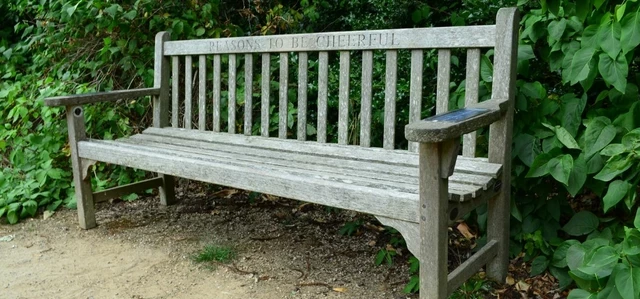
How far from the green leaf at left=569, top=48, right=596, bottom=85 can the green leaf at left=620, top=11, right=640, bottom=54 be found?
6.7 inches

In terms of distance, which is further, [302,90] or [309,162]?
[302,90]

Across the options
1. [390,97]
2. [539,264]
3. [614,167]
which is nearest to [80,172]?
[390,97]

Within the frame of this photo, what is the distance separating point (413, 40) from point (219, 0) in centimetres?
211

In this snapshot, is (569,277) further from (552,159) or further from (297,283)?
(297,283)

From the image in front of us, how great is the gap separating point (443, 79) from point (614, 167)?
783 millimetres

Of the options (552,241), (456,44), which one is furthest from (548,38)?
(552,241)

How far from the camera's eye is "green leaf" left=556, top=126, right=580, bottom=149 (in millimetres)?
2445

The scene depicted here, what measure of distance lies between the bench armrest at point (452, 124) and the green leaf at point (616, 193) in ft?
1.64

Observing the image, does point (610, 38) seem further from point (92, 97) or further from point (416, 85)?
point (92, 97)

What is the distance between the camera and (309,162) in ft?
9.36

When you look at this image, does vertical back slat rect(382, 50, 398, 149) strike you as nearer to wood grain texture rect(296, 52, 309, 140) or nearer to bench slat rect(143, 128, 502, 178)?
bench slat rect(143, 128, 502, 178)

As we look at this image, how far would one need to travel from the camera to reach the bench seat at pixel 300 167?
2172 mm

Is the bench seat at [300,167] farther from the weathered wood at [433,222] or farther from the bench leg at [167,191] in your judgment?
the bench leg at [167,191]

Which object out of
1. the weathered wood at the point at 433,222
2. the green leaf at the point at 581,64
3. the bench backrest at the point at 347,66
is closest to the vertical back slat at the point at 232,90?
the bench backrest at the point at 347,66
